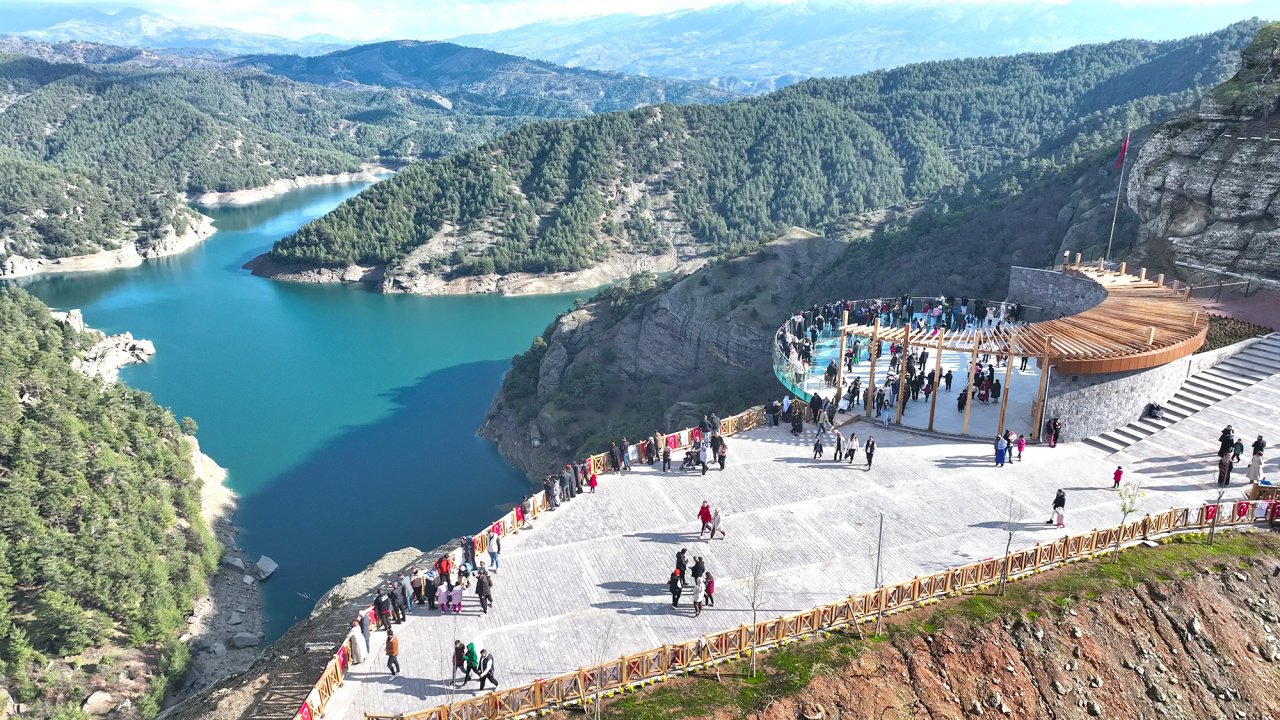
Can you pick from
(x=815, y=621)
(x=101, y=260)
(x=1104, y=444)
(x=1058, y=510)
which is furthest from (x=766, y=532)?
(x=101, y=260)

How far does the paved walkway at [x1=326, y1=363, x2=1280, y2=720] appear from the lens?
18.9 metres

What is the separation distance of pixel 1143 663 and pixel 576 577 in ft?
41.9

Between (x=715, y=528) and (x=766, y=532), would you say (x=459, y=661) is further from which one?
(x=766, y=532)

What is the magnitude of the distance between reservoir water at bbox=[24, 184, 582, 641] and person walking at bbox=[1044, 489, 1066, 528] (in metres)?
33.5

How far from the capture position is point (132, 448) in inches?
1900

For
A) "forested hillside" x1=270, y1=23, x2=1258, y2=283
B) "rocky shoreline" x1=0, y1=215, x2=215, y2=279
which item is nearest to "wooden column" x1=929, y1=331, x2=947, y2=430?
"forested hillside" x1=270, y1=23, x2=1258, y2=283

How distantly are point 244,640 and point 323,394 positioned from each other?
117ft

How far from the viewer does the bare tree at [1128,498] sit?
68.4 feet

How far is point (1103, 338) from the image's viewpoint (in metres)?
27.3

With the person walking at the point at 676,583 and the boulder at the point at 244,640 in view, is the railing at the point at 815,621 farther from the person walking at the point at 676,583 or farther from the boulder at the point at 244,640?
the boulder at the point at 244,640

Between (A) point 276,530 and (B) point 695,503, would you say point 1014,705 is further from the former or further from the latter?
(A) point 276,530

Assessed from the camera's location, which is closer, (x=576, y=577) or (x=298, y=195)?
(x=576, y=577)

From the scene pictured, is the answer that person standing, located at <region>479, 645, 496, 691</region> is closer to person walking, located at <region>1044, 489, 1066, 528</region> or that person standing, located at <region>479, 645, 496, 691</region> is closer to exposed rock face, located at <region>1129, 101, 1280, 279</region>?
person walking, located at <region>1044, 489, 1066, 528</region>

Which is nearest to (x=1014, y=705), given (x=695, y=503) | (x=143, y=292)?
(x=695, y=503)
